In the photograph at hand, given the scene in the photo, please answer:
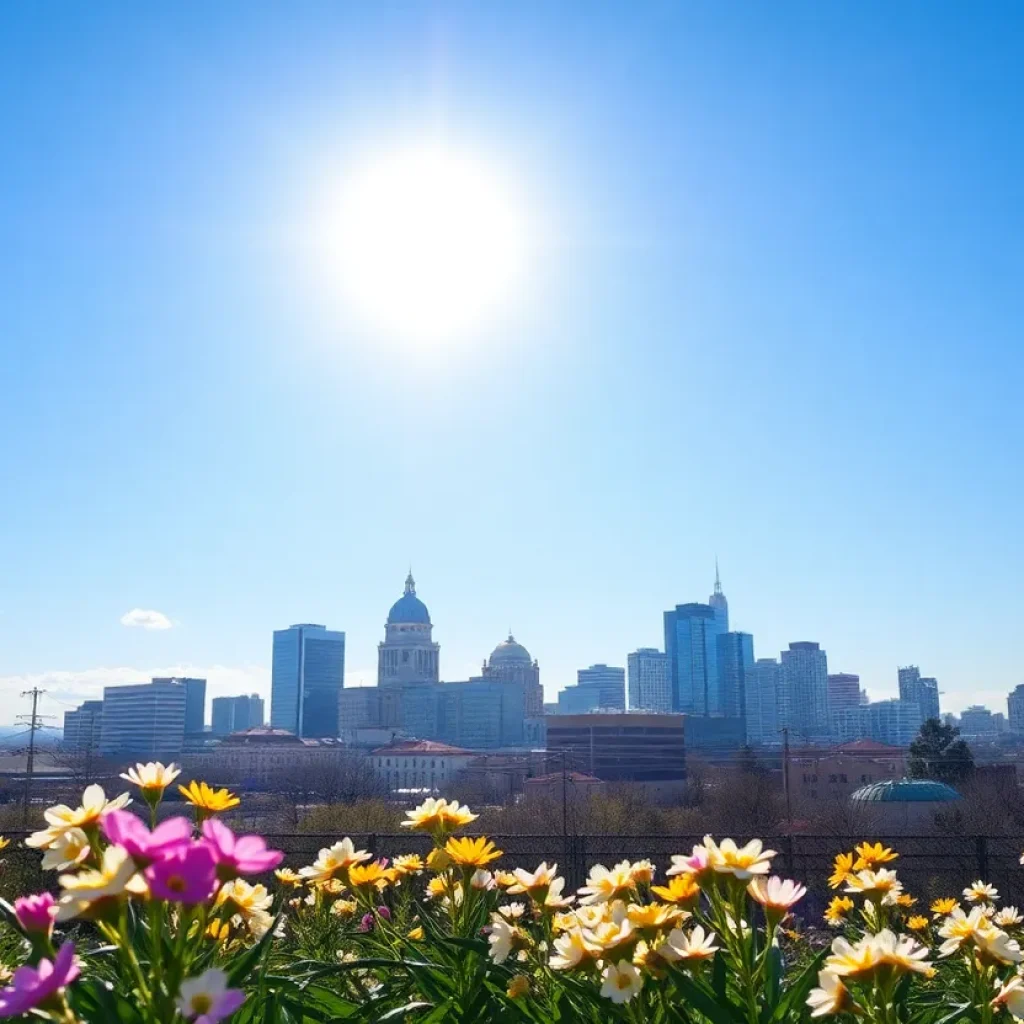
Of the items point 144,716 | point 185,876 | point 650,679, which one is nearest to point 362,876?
point 185,876

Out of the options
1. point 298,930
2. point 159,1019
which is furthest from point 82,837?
point 298,930

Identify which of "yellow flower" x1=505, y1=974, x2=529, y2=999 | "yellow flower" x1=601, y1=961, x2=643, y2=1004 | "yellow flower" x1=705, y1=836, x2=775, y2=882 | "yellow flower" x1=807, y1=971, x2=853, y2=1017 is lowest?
"yellow flower" x1=505, y1=974, x2=529, y2=999

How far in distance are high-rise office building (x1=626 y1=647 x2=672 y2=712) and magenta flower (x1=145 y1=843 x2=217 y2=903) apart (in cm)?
16920

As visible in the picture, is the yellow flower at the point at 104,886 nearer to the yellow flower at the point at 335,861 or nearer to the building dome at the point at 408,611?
the yellow flower at the point at 335,861

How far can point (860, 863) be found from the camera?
8.28 feet

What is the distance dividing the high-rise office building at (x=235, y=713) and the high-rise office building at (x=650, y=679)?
66969mm

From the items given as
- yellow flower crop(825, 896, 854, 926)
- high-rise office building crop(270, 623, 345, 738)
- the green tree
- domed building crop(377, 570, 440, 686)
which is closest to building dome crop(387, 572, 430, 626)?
domed building crop(377, 570, 440, 686)

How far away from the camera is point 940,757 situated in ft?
142

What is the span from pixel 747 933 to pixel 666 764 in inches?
2629

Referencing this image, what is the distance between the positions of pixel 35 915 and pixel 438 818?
39.2 inches

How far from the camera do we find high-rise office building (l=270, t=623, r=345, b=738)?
467ft

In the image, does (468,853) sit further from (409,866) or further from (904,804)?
(904,804)

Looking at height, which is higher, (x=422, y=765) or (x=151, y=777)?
(x=151, y=777)

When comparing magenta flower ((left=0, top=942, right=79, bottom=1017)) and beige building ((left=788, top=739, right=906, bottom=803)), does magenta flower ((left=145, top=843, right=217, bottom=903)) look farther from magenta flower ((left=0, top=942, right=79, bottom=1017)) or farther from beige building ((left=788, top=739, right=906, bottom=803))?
beige building ((left=788, top=739, right=906, bottom=803))
